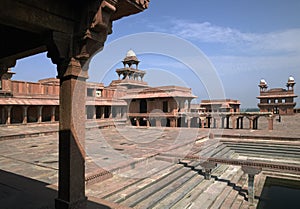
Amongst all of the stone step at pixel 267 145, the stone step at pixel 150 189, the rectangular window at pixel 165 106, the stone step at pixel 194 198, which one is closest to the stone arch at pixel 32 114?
the rectangular window at pixel 165 106

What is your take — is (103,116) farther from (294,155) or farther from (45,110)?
(294,155)

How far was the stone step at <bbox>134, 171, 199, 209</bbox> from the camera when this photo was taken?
19.4 ft

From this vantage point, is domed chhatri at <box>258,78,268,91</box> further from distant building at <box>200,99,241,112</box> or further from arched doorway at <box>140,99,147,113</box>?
arched doorway at <box>140,99,147,113</box>

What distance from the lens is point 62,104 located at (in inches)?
127

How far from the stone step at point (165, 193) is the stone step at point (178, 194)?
0.22ft

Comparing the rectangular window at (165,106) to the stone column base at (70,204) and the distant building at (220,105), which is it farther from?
the stone column base at (70,204)

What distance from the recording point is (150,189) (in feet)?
21.8

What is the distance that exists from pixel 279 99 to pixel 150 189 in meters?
43.7

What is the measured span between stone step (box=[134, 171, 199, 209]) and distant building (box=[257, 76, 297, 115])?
40.6 metres

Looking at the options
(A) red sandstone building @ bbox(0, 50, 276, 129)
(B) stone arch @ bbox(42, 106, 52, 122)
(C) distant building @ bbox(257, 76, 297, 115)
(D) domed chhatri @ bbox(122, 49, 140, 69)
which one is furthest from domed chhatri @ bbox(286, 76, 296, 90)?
(B) stone arch @ bbox(42, 106, 52, 122)

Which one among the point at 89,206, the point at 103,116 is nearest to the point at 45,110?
the point at 103,116

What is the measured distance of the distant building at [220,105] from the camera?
33438 mm

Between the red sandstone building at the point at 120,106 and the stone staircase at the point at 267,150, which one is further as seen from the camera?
the red sandstone building at the point at 120,106

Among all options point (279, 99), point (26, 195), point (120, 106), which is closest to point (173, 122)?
point (120, 106)
